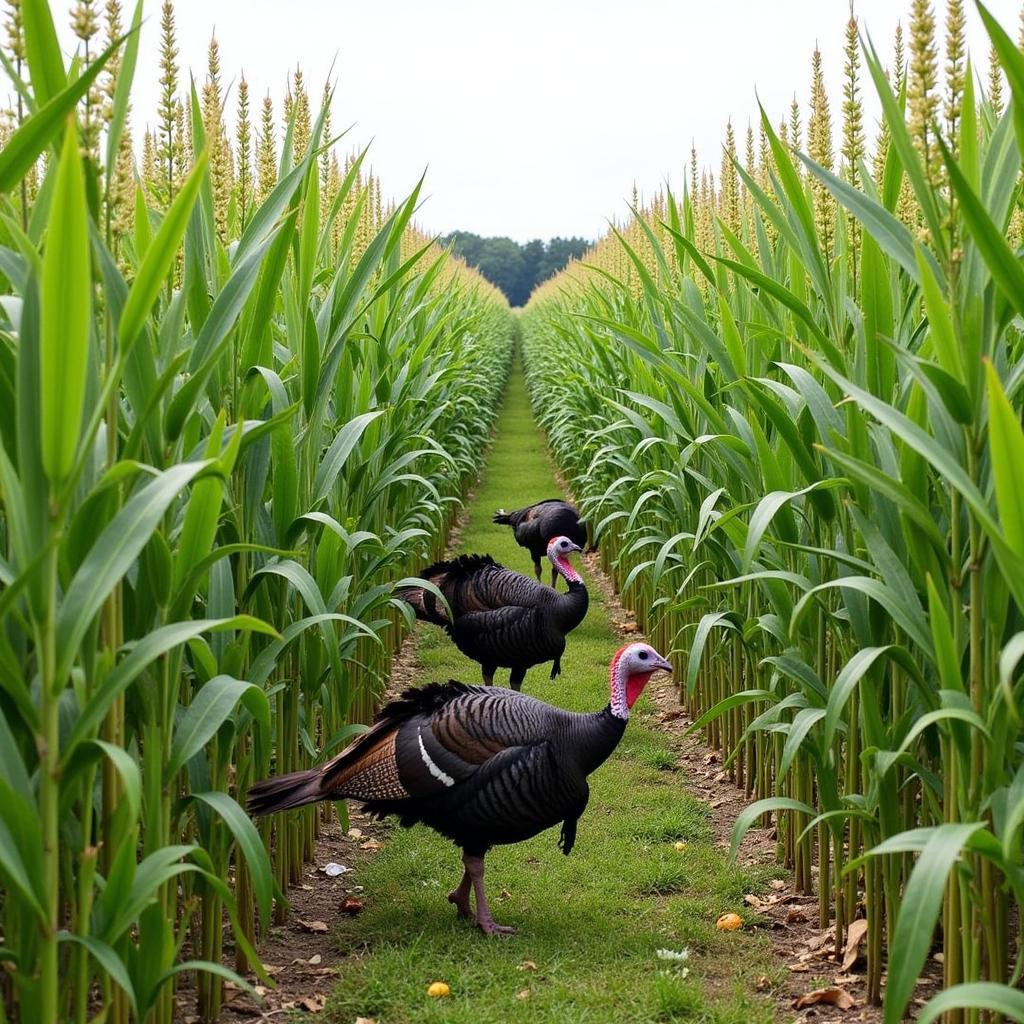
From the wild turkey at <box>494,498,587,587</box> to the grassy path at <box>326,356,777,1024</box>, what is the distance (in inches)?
106

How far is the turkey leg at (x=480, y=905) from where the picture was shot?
351 centimetres

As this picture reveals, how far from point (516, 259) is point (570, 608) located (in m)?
77.2

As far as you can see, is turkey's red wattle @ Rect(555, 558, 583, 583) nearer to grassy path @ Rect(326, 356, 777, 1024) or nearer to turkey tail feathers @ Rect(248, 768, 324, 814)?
grassy path @ Rect(326, 356, 777, 1024)

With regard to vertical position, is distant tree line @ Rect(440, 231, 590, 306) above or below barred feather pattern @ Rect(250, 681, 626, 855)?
above

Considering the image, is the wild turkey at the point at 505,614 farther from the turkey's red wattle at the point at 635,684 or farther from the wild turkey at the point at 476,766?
the wild turkey at the point at 476,766

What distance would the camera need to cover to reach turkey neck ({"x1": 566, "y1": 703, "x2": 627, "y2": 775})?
11.8ft

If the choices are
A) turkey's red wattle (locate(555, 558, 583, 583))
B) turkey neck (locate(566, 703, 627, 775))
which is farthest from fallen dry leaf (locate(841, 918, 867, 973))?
turkey's red wattle (locate(555, 558, 583, 583))

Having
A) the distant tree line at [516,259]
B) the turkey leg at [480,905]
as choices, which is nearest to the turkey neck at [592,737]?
the turkey leg at [480,905]

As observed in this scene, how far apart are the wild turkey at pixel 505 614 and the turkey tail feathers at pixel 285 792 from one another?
2.19m

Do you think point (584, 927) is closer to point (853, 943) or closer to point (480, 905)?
point (480, 905)

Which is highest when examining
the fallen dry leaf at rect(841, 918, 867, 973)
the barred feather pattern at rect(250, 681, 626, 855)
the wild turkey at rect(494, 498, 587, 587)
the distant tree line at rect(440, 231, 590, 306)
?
the distant tree line at rect(440, 231, 590, 306)

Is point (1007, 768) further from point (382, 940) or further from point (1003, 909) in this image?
point (382, 940)

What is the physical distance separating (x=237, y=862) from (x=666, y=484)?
2.38 meters

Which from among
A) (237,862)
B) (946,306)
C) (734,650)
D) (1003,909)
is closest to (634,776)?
(734,650)
